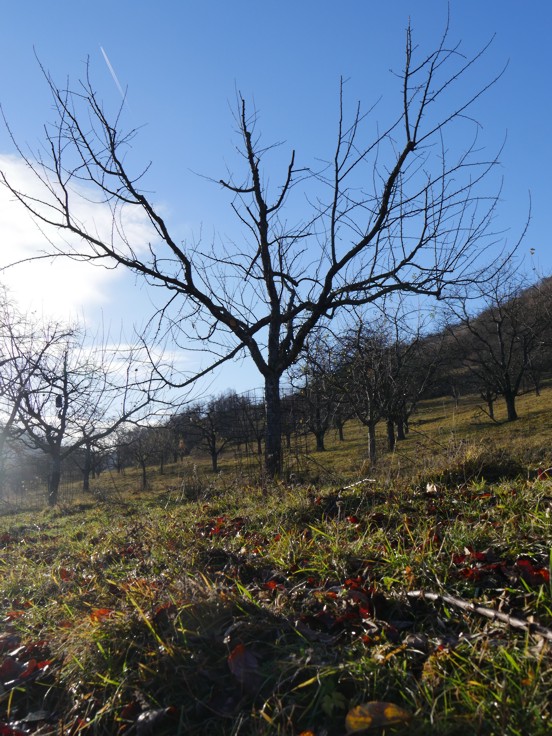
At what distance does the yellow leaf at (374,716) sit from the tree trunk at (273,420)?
6.58 metres

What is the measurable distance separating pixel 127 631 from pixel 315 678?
0.98 metres

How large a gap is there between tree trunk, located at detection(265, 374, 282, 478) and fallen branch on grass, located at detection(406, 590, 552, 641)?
5860 mm

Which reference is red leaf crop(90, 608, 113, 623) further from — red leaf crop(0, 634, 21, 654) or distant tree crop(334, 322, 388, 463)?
distant tree crop(334, 322, 388, 463)

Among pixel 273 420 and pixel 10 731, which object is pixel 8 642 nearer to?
pixel 10 731

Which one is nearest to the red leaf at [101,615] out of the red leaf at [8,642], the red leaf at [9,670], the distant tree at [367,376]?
the red leaf at [9,670]

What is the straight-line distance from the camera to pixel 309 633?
90.6 inches

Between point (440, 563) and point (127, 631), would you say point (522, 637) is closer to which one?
point (440, 563)

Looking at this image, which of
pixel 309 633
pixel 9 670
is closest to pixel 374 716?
pixel 309 633

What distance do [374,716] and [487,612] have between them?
754mm

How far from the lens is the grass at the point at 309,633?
1809 mm

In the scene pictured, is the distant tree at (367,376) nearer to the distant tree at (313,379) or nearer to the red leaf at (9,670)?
the distant tree at (313,379)

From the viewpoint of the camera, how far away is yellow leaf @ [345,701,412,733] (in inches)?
64.6

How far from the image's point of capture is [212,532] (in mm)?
4465

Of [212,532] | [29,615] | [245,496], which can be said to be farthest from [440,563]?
[245,496]
